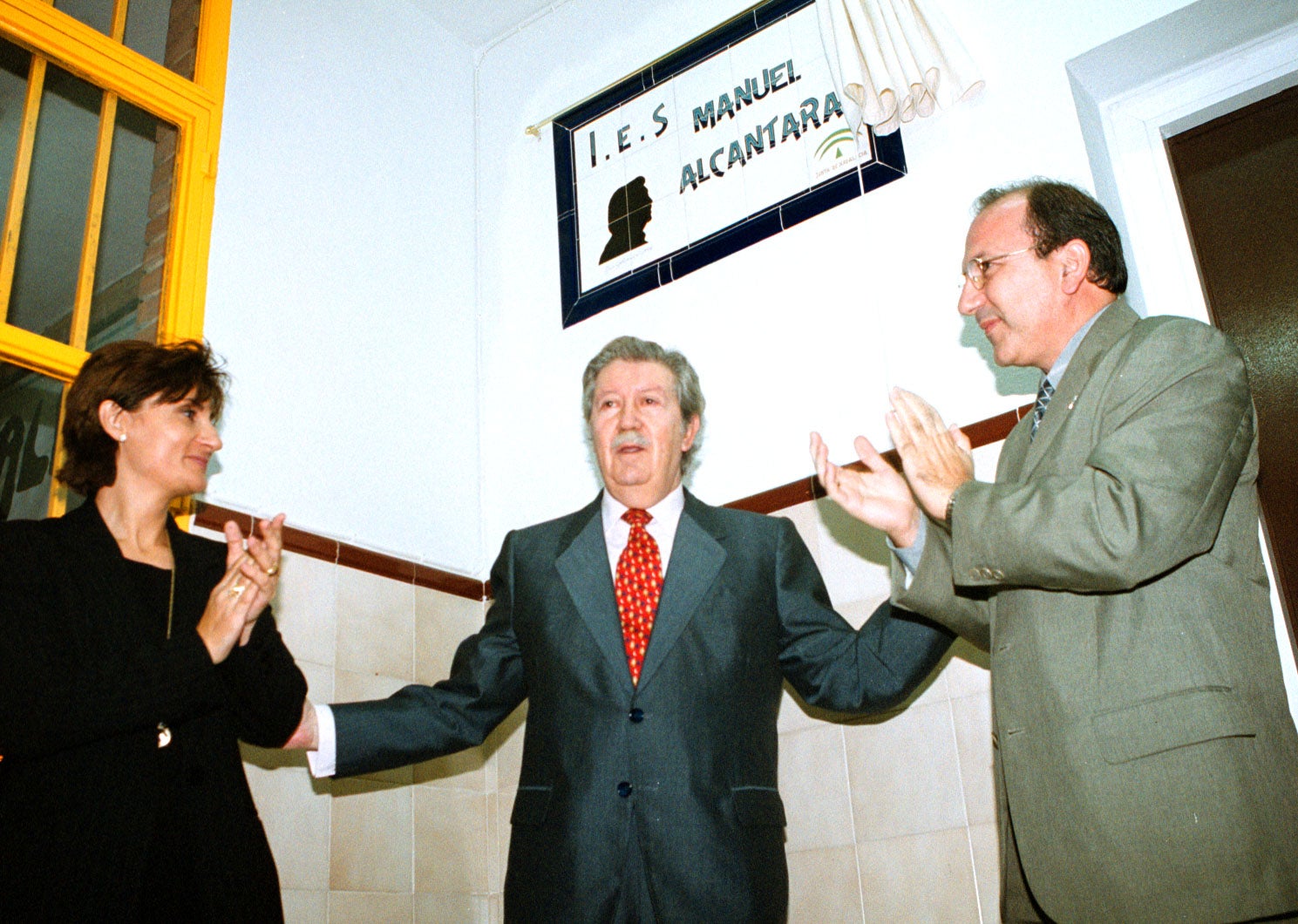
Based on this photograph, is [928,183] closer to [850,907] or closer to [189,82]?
[850,907]

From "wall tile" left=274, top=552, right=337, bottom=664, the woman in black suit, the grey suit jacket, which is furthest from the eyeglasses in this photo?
"wall tile" left=274, top=552, right=337, bottom=664

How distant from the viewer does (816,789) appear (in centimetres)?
281

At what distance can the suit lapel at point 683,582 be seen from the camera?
7.89 feet

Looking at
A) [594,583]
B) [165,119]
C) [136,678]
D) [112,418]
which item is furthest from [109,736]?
[165,119]

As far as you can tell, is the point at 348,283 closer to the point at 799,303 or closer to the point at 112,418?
the point at 112,418

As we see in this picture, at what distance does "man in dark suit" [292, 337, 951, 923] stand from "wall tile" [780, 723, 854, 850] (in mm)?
382

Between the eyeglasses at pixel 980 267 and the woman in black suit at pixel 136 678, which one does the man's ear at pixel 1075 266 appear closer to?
the eyeglasses at pixel 980 267

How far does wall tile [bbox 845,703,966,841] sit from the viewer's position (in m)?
2.61

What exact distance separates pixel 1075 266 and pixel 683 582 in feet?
3.30

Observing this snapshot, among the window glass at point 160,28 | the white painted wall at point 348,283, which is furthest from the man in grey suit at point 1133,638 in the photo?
the window glass at point 160,28

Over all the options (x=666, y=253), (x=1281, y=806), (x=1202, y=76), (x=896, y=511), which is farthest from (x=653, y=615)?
(x=1202, y=76)

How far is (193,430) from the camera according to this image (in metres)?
2.53

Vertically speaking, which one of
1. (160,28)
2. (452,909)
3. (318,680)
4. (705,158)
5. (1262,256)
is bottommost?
(452,909)

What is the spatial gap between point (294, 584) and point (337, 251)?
1.11 metres
